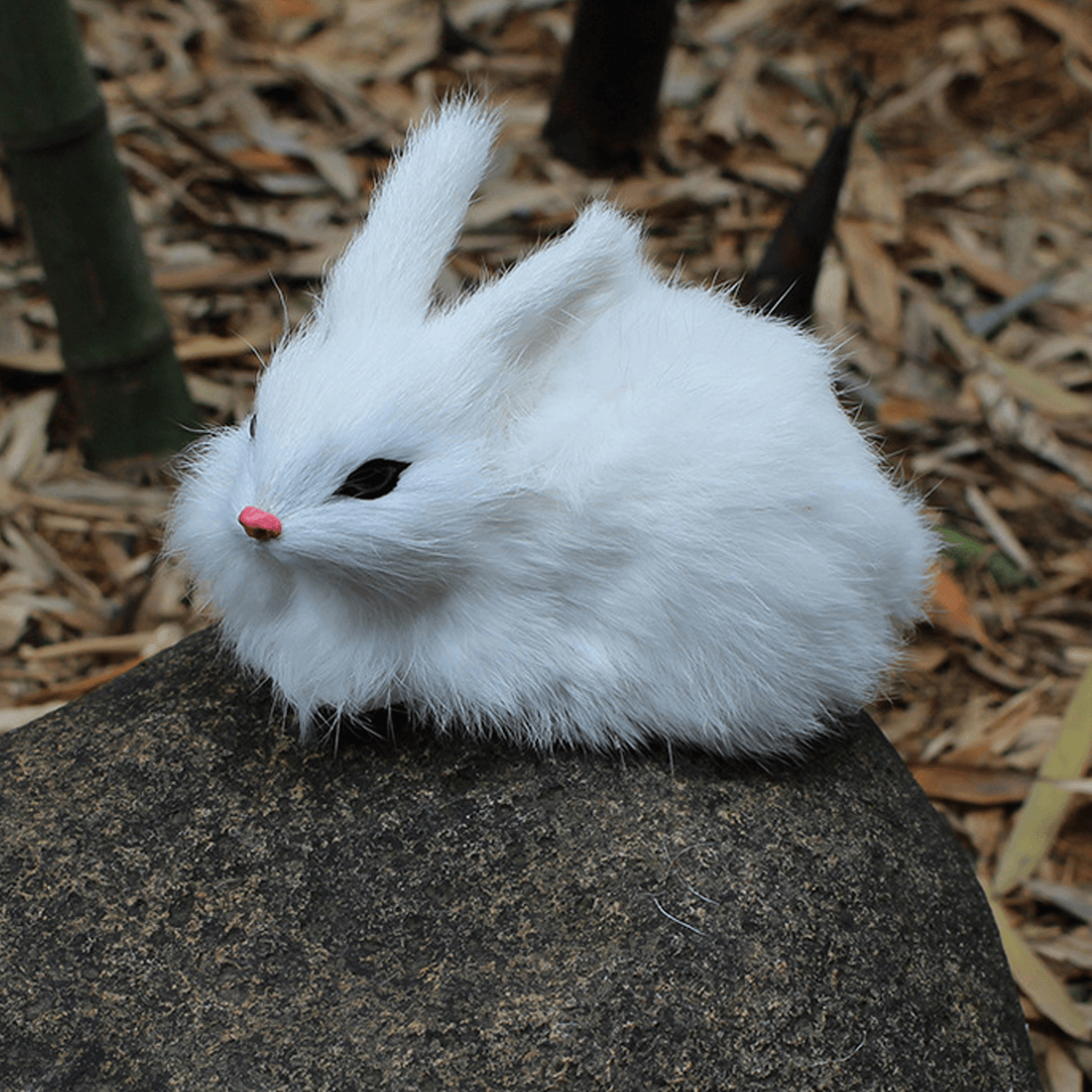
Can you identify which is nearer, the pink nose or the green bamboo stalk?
the pink nose

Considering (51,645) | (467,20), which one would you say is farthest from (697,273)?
(51,645)

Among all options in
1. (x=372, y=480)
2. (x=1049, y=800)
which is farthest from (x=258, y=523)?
(x=1049, y=800)

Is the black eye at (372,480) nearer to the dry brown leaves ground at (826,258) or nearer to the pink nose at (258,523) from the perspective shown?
the pink nose at (258,523)

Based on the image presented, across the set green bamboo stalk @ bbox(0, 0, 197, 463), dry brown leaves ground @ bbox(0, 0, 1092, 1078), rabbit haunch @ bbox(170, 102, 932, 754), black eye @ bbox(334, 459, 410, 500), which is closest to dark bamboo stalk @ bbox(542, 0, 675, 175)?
dry brown leaves ground @ bbox(0, 0, 1092, 1078)

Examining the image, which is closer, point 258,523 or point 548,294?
point 258,523

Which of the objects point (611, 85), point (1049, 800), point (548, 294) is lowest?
point (1049, 800)

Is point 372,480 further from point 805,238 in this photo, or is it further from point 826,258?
point 826,258

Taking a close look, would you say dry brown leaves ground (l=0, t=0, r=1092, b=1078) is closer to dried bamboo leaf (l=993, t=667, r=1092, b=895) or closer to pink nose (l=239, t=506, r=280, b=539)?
dried bamboo leaf (l=993, t=667, r=1092, b=895)
